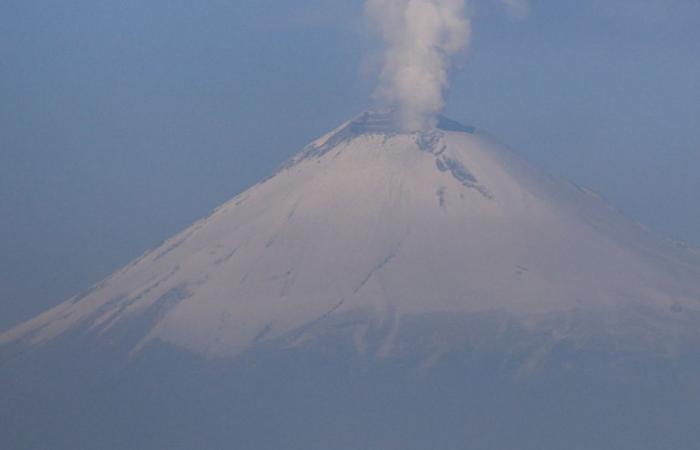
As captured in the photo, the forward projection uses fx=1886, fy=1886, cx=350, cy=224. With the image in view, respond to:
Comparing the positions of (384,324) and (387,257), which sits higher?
(387,257)

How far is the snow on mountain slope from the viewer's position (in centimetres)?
4581

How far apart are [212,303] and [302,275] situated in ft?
7.70

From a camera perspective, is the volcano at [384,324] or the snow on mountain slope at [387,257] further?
the snow on mountain slope at [387,257]

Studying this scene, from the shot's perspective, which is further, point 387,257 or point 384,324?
point 387,257

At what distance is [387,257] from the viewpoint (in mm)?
47375

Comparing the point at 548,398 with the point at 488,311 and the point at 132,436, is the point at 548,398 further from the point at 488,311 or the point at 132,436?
the point at 132,436

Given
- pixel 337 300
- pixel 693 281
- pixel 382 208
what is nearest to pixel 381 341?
pixel 337 300

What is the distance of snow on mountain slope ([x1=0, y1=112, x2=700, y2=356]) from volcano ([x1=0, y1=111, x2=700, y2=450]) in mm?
60

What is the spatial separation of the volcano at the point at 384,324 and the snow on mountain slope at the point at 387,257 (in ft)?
0.20

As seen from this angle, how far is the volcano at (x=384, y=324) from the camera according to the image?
139 ft

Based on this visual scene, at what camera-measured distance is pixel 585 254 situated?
4841 cm

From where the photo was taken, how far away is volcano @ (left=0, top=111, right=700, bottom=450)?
42.3 metres

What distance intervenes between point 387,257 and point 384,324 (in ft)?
9.24

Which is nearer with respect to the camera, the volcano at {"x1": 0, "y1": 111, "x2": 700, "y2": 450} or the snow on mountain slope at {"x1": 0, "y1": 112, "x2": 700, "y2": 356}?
the volcano at {"x1": 0, "y1": 111, "x2": 700, "y2": 450}
